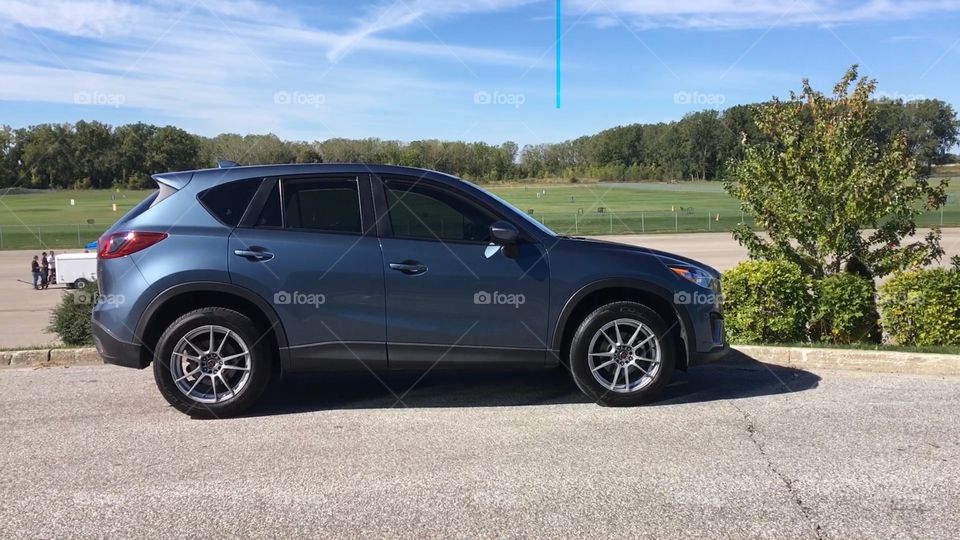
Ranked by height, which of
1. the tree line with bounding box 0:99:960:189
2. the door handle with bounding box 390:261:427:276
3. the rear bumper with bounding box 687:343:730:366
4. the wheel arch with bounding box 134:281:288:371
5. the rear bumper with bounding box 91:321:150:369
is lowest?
the rear bumper with bounding box 687:343:730:366

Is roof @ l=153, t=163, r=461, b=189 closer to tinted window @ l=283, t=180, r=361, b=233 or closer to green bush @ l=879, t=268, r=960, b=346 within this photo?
tinted window @ l=283, t=180, r=361, b=233

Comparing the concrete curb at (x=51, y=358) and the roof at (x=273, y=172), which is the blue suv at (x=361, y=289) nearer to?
the roof at (x=273, y=172)

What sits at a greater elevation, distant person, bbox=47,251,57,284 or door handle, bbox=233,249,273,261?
door handle, bbox=233,249,273,261

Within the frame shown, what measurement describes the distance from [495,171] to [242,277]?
65091mm

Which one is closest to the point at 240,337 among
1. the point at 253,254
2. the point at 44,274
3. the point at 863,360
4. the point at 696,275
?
the point at 253,254

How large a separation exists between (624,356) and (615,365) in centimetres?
9

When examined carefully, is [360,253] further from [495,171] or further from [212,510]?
[495,171]

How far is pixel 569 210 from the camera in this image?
2844 inches

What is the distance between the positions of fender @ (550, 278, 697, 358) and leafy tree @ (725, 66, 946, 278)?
11.3 feet

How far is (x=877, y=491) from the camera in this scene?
13.4ft

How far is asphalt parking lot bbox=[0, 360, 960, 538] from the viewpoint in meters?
3.75

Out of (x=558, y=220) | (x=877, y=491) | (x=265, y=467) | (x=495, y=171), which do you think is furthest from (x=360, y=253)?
(x=495, y=171)

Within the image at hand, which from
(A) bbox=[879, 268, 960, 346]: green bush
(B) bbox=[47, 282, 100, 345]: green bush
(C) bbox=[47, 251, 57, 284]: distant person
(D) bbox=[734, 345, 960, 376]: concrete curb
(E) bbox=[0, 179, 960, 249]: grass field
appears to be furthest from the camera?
(E) bbox=[0, 179, 960, 249]: grass field

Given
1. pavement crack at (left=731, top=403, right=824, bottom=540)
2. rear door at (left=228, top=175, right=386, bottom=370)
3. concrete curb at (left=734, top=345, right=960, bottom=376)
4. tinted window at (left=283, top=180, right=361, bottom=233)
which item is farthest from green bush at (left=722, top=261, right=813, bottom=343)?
tinted window at (left=283, top=180, right=361, bottom=233)
